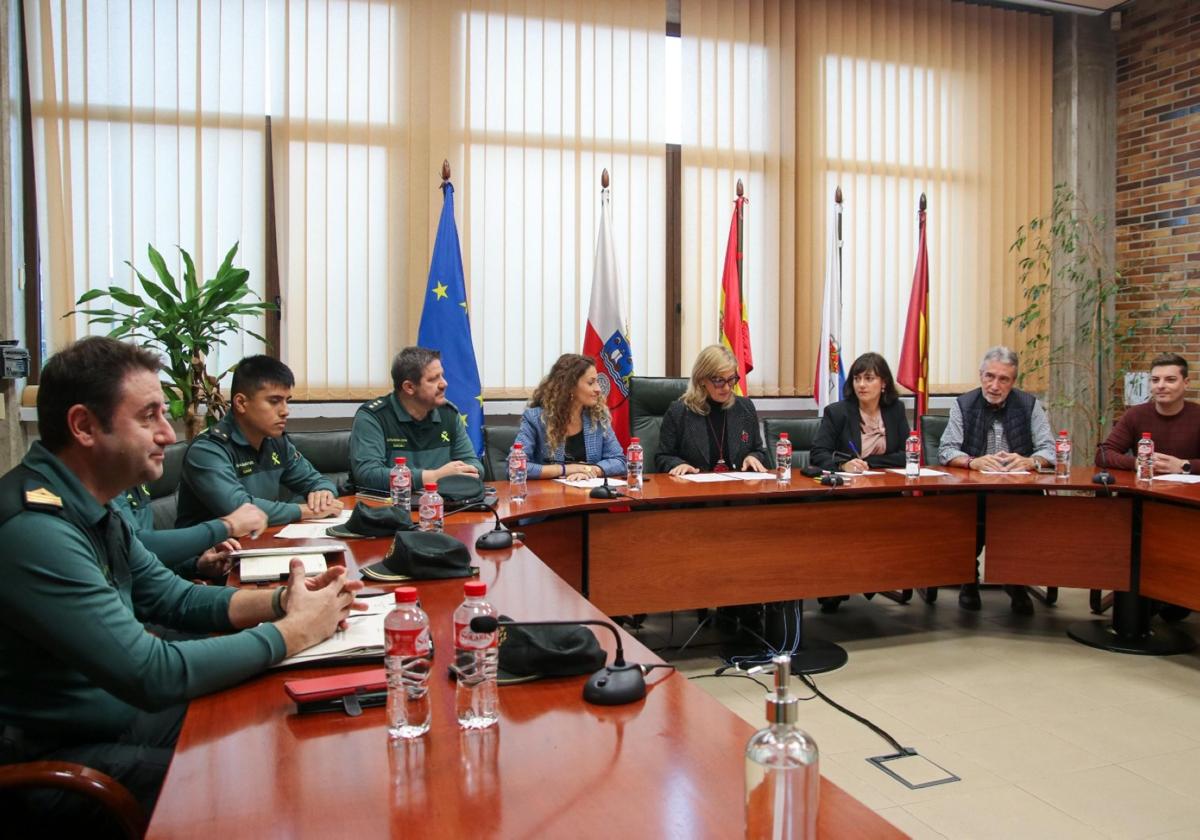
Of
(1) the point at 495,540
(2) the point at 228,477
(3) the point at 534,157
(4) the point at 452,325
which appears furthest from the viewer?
(3) the point at 534,157

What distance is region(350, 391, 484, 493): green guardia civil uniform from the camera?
331 centimetres

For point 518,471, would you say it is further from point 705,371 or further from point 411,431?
point 705,371

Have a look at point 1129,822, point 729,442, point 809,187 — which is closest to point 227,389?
point 729,442

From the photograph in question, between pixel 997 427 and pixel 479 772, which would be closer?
pixel 479 772

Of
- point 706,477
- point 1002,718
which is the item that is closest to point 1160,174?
point 706,477

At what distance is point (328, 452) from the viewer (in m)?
3.69

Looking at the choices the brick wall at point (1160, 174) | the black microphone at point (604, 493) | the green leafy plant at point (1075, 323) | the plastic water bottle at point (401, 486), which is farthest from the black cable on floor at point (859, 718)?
the brick wall at point (1160, 174)

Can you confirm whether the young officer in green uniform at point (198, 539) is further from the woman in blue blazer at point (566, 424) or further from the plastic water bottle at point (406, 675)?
the woman in blue blazer at point (566, 424)

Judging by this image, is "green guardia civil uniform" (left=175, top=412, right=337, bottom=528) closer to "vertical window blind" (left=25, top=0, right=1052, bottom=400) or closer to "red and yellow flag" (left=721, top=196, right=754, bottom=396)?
"vertical window blind" (left=25, top=0, right=1052, bottom=400)

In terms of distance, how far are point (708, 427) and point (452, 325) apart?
55.5 inches

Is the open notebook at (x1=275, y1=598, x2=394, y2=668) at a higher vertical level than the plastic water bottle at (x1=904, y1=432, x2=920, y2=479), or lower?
lower

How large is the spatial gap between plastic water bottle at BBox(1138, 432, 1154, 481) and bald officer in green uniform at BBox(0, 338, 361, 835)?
140 inches

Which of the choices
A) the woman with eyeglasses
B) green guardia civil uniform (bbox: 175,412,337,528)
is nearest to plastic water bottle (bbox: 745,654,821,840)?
green guardia civil uniform (bbox: 175,412,337,528)

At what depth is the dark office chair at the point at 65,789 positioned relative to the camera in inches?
46.4
